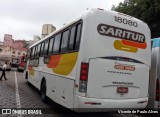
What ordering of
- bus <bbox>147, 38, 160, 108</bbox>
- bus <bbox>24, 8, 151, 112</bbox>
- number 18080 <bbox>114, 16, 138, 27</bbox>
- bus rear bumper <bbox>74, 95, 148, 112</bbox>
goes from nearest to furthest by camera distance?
1. bus rear bumper <bbox>74, 95, 148, 112</bbox>
2. bus <bbox>24, 8, 151, 112</bbox>
3. number 18080 <bbox>114, 16, 138, 27</bbox>
4. bus <bbox>147, 38, 160, 108</bbox>

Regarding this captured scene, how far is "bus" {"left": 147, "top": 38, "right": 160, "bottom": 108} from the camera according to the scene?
28.0 ft

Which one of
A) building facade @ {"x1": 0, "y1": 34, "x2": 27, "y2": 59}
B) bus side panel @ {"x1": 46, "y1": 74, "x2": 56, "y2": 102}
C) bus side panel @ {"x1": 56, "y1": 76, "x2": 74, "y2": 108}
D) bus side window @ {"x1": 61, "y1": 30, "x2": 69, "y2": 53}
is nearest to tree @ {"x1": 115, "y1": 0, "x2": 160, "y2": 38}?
bus side panel @ {"x1": 46, "y1": 74, "x2": 56, "y2": 102}

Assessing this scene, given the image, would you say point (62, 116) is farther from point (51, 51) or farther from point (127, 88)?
point (51, 51)

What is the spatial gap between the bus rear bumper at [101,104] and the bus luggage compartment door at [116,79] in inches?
4.4

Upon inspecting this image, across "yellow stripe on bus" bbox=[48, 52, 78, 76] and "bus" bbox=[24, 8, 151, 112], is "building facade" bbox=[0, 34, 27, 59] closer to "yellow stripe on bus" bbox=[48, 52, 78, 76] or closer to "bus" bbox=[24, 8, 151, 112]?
"yellow stripe on bus" bbox=[48, 52, 78, 76]

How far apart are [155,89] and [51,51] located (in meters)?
4.41

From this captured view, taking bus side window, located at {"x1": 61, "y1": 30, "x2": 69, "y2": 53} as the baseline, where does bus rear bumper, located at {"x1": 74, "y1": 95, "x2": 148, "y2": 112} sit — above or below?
below

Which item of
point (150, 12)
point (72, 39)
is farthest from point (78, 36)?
point (150, 12)

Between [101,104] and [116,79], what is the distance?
0.87 m

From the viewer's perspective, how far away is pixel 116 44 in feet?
25.3

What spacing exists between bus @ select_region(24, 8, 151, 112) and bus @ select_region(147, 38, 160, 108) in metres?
0.51

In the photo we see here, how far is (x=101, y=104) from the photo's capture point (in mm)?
7227

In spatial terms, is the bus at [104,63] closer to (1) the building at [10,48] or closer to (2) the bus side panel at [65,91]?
(2) the bus side panel at [65,91]

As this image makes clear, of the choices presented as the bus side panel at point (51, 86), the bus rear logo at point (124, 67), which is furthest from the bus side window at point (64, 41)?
the bus rear logo at point (124, 67)
